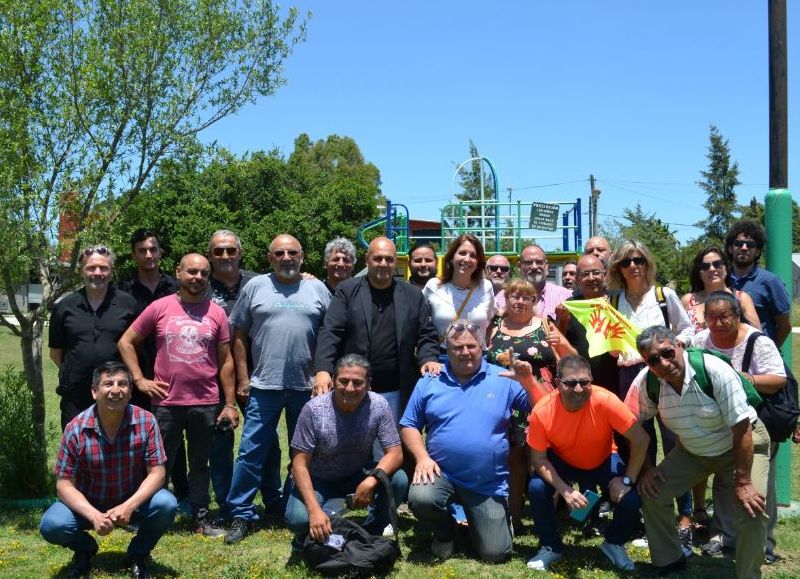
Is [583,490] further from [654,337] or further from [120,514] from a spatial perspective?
[120,514]

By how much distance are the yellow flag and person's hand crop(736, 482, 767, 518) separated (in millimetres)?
1394

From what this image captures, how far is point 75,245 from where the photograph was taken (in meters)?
7.52

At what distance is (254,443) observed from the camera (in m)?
6.24

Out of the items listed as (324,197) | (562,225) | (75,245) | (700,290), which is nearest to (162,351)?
(75,245)

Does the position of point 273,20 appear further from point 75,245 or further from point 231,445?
point 231,445

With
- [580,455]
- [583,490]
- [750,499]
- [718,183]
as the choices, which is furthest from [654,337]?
[718,183]

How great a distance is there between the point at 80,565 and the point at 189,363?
1589mm

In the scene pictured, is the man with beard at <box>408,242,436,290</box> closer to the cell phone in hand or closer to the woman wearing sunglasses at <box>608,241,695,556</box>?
the woman wearing sunglasses at <box>608,241,695,556</box>

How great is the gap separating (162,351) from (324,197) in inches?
1242

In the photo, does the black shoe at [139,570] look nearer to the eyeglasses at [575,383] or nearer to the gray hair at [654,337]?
the eyeglasses at [575,383]

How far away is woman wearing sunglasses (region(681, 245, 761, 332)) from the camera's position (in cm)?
570

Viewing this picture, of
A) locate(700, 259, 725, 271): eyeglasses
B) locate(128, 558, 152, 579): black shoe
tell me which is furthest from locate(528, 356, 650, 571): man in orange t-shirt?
locate(128, 558, 152, 579): black shoe

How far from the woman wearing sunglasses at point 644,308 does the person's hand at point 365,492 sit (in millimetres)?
1917

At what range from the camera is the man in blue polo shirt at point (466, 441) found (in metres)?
5.67
